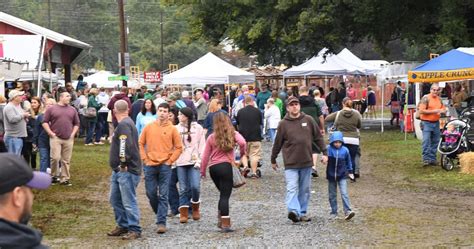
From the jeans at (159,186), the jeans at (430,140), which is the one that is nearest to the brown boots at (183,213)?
the jeans at (159,186)

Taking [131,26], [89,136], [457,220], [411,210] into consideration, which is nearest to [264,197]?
[411,210]

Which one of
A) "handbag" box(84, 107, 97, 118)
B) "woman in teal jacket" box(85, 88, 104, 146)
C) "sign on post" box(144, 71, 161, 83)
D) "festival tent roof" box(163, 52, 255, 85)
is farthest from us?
"sign on post" box(144, 71, 161, 83)

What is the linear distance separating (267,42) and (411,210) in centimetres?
2385

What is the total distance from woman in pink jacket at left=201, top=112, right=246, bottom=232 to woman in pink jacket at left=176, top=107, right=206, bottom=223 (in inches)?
23.0

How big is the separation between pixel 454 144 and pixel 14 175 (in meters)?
15.8

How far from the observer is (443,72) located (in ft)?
71.4

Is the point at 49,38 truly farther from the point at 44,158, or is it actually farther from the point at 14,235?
the point at 14,235

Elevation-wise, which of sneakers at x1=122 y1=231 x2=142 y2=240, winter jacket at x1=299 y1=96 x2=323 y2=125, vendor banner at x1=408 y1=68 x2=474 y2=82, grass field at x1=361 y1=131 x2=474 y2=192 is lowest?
grass field at x1=361 y1=131 x2=474 y2=192

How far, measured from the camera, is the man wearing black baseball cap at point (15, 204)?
343 centimetres

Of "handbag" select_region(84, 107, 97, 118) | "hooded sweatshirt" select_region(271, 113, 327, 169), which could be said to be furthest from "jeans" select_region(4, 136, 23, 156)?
"handbag" select_region(84, 107, 97, 118)

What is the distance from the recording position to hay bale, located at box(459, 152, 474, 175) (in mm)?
17633

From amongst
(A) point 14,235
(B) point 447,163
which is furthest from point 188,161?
(A) point 14,235

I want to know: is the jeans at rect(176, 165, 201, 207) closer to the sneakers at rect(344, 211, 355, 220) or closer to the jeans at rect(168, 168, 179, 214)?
the jeans at rect(168, 168, 179, 214)

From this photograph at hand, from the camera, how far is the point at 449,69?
21.6 m
